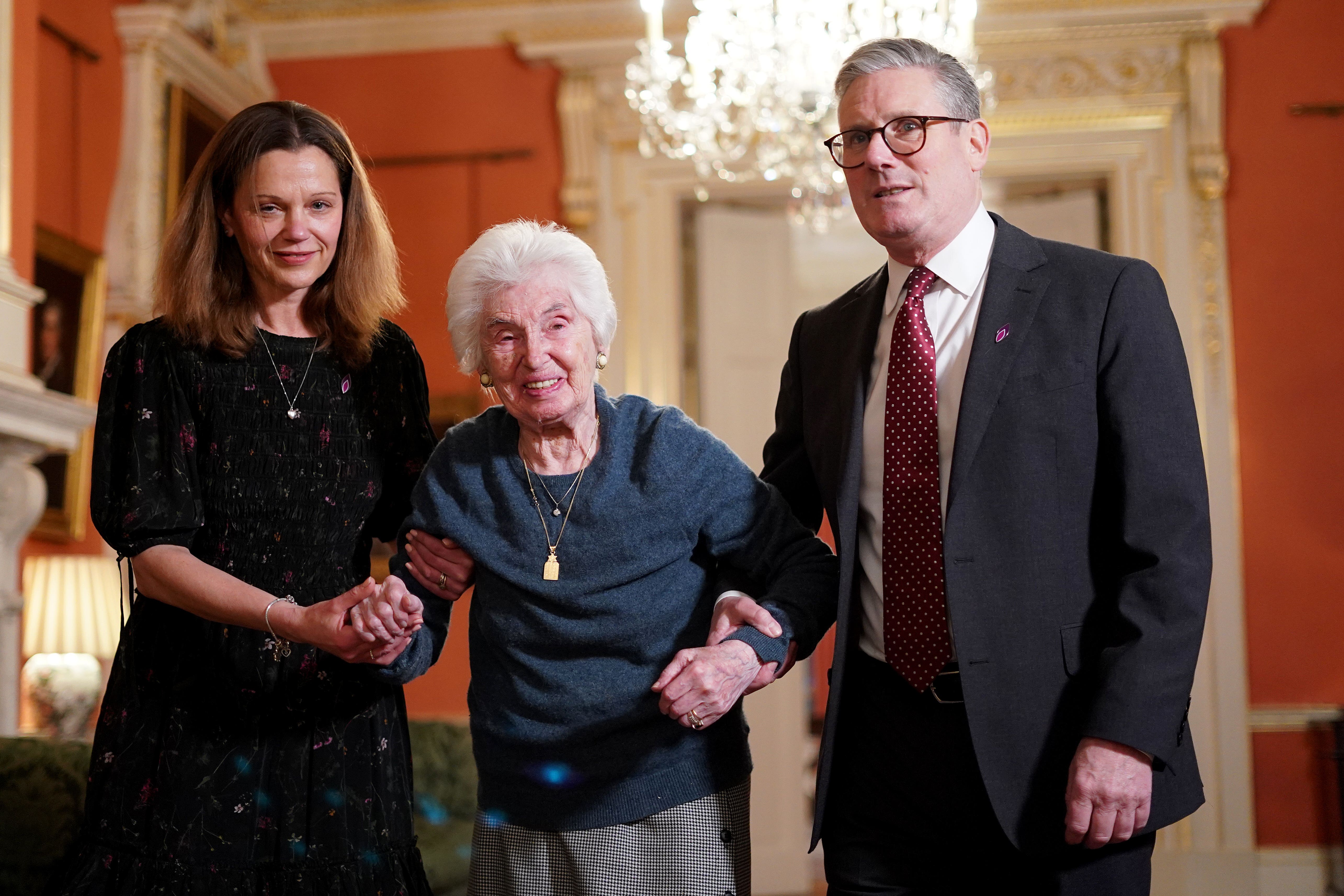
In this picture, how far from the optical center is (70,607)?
4574mm

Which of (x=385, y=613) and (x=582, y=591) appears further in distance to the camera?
(x=582, y=591)

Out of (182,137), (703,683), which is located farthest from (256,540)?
(182,137)

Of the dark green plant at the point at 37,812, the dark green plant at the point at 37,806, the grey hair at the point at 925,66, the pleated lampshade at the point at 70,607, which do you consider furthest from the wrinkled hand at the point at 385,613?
the pleated lampshade at the point at 70,607

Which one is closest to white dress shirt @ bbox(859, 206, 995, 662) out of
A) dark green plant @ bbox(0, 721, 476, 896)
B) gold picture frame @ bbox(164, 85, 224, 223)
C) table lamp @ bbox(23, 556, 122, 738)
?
dark green plant @ bbox(0, 721, 476, 896)

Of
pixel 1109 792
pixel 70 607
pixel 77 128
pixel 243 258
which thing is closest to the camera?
pixel 1109 792

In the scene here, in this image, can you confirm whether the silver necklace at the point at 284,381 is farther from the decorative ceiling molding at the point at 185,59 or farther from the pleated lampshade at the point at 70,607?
the decorative ceiling molding at the point at 185,59

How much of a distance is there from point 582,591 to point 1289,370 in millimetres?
5197

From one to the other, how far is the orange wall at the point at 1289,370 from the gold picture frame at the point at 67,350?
16.7 ft

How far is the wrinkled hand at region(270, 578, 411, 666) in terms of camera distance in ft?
5.83

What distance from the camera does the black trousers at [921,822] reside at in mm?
1800

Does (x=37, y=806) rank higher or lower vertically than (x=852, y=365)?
lower

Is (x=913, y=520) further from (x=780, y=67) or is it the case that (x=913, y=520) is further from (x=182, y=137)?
(x=182, y=137)

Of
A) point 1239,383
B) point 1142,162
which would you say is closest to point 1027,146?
point 1142,162

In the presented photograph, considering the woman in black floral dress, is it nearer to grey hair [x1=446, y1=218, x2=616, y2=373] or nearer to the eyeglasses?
grey hair [x1=446, y1=218, x2=616, y2=373]
